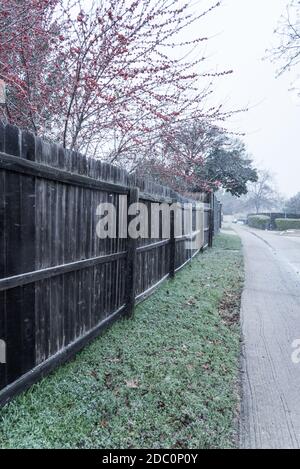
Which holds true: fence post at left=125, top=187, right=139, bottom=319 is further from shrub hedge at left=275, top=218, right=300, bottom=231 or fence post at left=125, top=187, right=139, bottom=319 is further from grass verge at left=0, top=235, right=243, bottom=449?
shrub hedge at left=275, top=218, right=300, bottom=231

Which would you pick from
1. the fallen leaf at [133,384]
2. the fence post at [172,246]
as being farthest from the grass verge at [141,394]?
the fence post at [172,246]

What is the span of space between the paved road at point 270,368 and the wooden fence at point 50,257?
1702 mm

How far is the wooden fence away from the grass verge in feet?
0.67

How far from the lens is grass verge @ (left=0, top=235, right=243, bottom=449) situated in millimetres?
2469

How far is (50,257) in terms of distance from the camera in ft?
10.3

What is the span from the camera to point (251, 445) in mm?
2533

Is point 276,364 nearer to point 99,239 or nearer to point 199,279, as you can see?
point 99,239

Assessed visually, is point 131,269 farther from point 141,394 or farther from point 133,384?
point 141,394

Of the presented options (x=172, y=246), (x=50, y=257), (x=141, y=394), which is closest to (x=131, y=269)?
(x=50, y=257)

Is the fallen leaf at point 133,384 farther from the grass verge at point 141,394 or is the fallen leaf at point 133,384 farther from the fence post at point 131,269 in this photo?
the fence post at point 131,269

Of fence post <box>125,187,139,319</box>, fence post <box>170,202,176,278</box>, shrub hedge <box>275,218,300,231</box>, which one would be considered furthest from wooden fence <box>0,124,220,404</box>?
shrub hedge <box>275,218,300,231</box>
